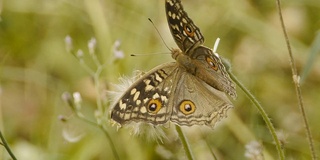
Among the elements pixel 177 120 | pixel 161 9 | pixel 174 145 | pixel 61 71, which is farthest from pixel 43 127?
pixel 177 120

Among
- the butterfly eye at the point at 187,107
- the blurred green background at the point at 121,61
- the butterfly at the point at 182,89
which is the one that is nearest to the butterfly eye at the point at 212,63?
the butterfly at the point at 182,89

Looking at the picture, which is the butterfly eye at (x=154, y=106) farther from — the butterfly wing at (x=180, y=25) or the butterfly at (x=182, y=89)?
the butterfly wing at (x=180, y=25)

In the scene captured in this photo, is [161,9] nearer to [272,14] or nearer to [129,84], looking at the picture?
[272,14]

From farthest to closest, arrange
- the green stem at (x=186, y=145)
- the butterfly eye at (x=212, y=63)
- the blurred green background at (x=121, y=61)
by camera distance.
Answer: the blurred green background at (x=121, y=61)
the butterfly eye at (x=212, y=63)
the green stem at (x=186, y=145)

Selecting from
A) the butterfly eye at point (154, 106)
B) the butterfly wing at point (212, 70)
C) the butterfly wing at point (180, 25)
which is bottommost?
the butterfly eye at point (154, 106)

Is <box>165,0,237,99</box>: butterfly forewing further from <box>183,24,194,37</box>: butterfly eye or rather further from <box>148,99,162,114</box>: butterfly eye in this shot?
<box>148,99,162,114</box>: butterfly eye
